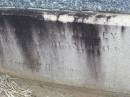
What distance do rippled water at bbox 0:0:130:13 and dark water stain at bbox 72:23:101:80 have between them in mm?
195

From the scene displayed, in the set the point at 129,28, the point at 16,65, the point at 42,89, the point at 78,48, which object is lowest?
the point at 42,89

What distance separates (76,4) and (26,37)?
27.1 inches

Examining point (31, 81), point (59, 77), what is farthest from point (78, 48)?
point (31, 81)

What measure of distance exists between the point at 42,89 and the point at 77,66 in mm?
548

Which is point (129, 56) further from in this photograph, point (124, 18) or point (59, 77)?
point (59, 77)

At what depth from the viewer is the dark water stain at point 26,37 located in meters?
3.84

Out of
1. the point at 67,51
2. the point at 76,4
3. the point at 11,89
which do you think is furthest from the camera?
the point at 11,89

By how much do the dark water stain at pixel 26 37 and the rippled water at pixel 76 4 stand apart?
0.15 metres

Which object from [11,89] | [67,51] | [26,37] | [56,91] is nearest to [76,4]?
[67,51]

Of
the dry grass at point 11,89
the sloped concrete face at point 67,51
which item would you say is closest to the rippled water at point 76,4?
the sloped concrete face at point 67,51

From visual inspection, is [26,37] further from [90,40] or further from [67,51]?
[90,40]

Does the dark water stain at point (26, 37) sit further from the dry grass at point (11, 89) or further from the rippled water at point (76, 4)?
the dry grass at point (11, 89)

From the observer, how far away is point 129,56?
376 cm

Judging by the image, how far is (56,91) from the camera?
13.8 feet
